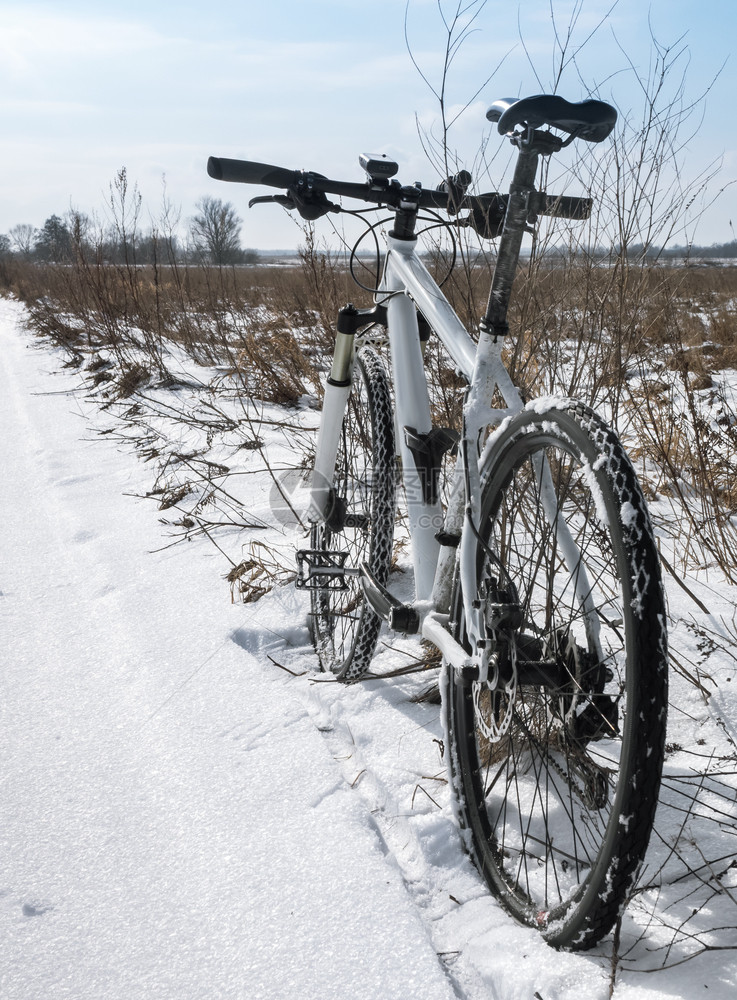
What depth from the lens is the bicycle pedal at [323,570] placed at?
2051mm

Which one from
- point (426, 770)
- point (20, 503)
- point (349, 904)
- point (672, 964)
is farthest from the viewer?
point (20, 503)

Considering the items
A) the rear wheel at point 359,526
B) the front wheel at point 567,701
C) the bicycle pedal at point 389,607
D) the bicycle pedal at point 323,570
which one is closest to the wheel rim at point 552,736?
the front wheel at point 567,701

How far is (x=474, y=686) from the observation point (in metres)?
1.33

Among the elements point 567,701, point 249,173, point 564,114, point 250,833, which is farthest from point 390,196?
point 250,833

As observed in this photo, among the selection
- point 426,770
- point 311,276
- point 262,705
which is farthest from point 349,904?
point 311,276

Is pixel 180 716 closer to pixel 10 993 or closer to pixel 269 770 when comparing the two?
pixel 269 770

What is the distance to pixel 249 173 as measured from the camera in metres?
1.64

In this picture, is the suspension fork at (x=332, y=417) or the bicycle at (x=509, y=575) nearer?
the bicycle at (x=509, y=575)

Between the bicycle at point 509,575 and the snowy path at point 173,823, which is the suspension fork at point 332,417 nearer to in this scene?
the bicycle at point 509,575

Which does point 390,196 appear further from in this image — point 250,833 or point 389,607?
point 250,833

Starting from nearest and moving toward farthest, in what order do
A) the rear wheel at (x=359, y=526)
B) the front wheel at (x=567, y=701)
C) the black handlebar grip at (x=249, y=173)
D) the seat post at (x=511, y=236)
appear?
the front wheel at (x=567, y=701) → the seat post at (x=511, y=236) → the black handlebar grip at (x=249, y=173) → the rear wheel at (x=359, y=526)

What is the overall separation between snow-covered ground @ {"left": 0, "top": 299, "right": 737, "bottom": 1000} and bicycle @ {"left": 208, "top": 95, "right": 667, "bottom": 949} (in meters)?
0.11

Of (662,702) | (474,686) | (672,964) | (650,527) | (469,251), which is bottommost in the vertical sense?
(672,964)

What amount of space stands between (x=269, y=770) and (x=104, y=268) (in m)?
7.23
